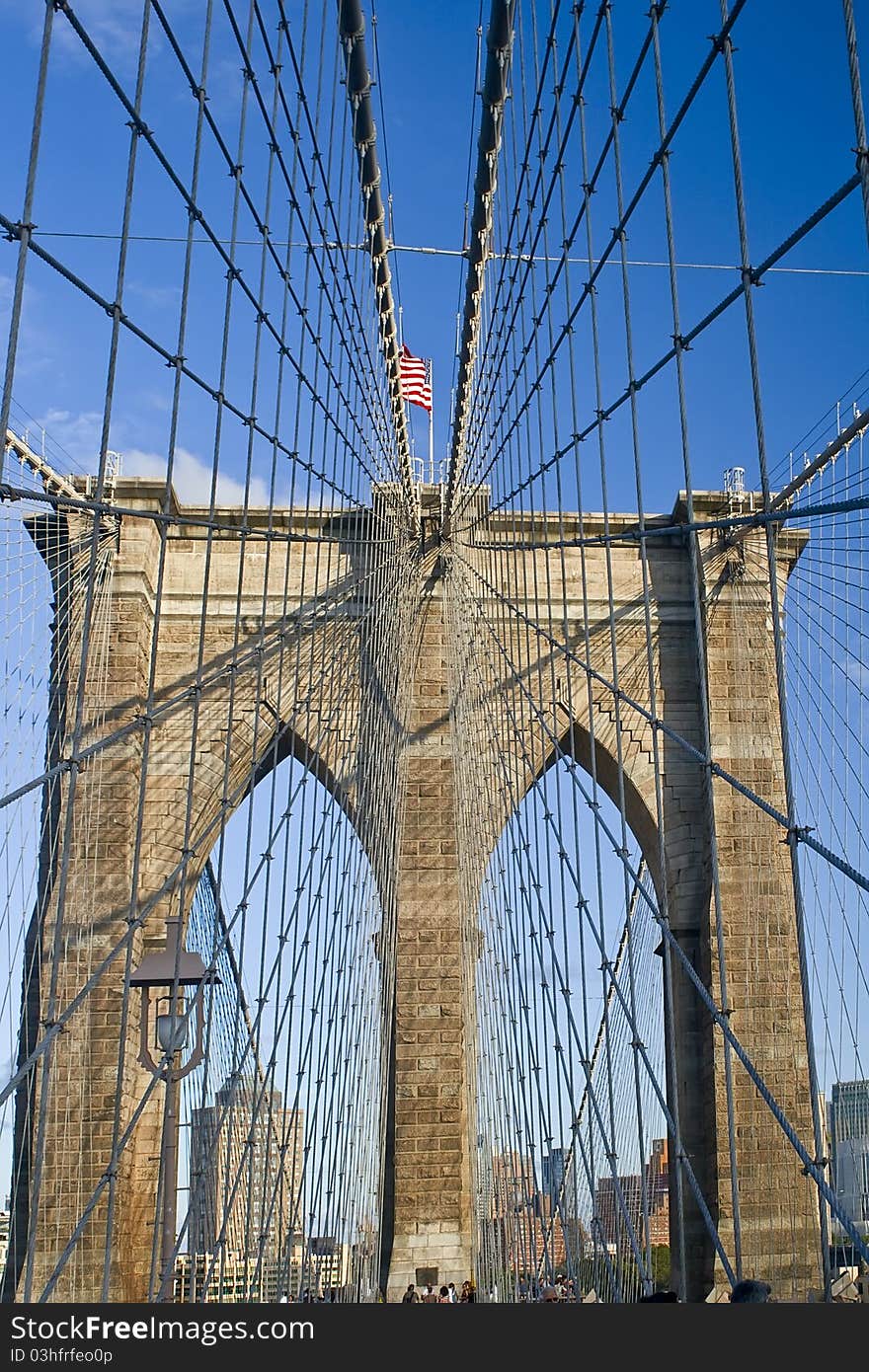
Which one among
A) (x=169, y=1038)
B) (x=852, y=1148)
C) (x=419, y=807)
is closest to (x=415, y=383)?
(x=419, y=807)

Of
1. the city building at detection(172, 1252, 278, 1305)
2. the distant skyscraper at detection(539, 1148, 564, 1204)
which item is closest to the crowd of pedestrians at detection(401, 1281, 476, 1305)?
the city building at detection(172, 1252, 278, 1305)

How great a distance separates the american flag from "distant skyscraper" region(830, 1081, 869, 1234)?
7611mm

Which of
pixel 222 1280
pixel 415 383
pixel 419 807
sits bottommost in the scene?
pixel 222 1280

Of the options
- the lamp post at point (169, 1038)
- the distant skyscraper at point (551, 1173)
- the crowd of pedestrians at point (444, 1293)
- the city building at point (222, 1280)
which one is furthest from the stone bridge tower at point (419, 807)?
the lamp post at point (169, 1038)

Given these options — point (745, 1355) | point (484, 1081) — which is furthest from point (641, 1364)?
point (484, 1081)

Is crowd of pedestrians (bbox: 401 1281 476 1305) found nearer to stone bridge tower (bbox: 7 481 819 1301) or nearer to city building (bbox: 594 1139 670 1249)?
stone bridge tower (bbox: 7 481 819 1301)

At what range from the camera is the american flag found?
47.8 feet

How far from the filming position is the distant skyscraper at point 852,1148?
11.6 metres

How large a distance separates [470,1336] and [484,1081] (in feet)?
32.7

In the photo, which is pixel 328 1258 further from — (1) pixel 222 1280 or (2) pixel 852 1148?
(2) pixel 852 1148

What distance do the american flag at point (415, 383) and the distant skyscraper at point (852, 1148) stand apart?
761 centimetres

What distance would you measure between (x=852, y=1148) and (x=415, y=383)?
8.16 meters

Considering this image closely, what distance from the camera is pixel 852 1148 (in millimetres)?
11836

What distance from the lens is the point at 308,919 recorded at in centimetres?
950
